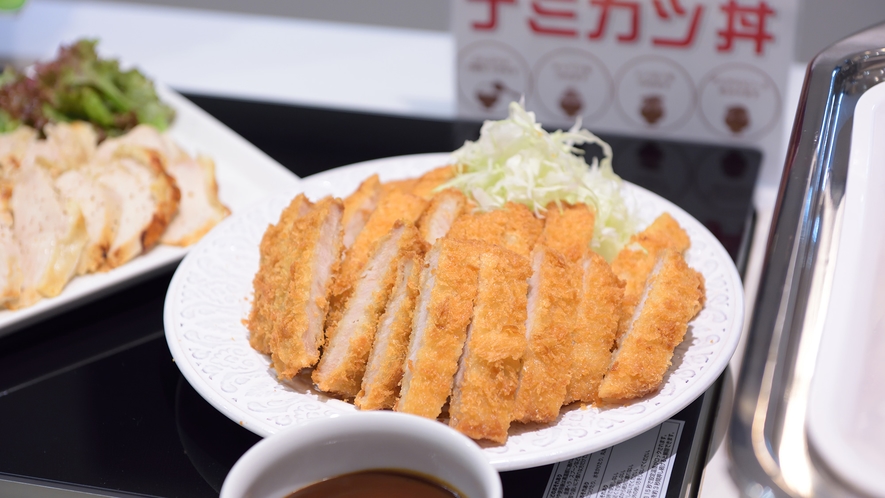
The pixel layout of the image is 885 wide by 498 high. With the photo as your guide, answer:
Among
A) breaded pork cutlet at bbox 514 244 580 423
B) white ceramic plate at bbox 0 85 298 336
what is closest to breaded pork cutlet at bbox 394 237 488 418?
breaded pork cutlet at bbox 514 244 580 423

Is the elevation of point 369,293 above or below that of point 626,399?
above

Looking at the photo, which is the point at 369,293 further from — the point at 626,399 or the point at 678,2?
the point at 678,2

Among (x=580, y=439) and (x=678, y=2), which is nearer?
(x=580, y=439)

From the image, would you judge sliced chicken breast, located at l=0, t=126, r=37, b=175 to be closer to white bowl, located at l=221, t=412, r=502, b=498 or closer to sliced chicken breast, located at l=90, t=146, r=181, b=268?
sliced chicken breast, located at l=90, t=146, r=181, b=268

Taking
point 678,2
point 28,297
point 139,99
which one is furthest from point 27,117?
point 678,2

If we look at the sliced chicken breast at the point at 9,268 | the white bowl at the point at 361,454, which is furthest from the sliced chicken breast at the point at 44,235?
the white bowl at the point at 361,454

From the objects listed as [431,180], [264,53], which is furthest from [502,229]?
[264,53]

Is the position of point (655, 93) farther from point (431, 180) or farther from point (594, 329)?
point (594, 329)
